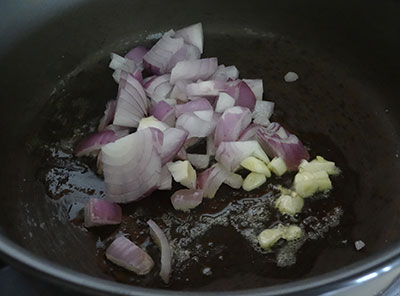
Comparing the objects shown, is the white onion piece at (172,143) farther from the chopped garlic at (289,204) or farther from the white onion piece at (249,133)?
the chopped garlic at (289,204)

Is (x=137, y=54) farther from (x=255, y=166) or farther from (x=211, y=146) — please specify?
(x=255, y=166)

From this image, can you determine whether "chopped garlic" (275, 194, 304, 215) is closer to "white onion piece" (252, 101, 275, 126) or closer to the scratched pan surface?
the scratched pan surface

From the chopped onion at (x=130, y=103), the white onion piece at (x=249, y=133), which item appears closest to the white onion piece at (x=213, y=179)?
the white onion piece at (x=249, y=133)

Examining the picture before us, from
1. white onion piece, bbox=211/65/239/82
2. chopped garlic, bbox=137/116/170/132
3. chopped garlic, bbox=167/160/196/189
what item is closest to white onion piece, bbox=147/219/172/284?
chopped garlic, bbox=167/160/196/189

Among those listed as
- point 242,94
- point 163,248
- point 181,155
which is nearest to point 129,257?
point 163,248

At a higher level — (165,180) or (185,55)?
(185,55)

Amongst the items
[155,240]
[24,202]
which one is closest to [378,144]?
[155,240]
